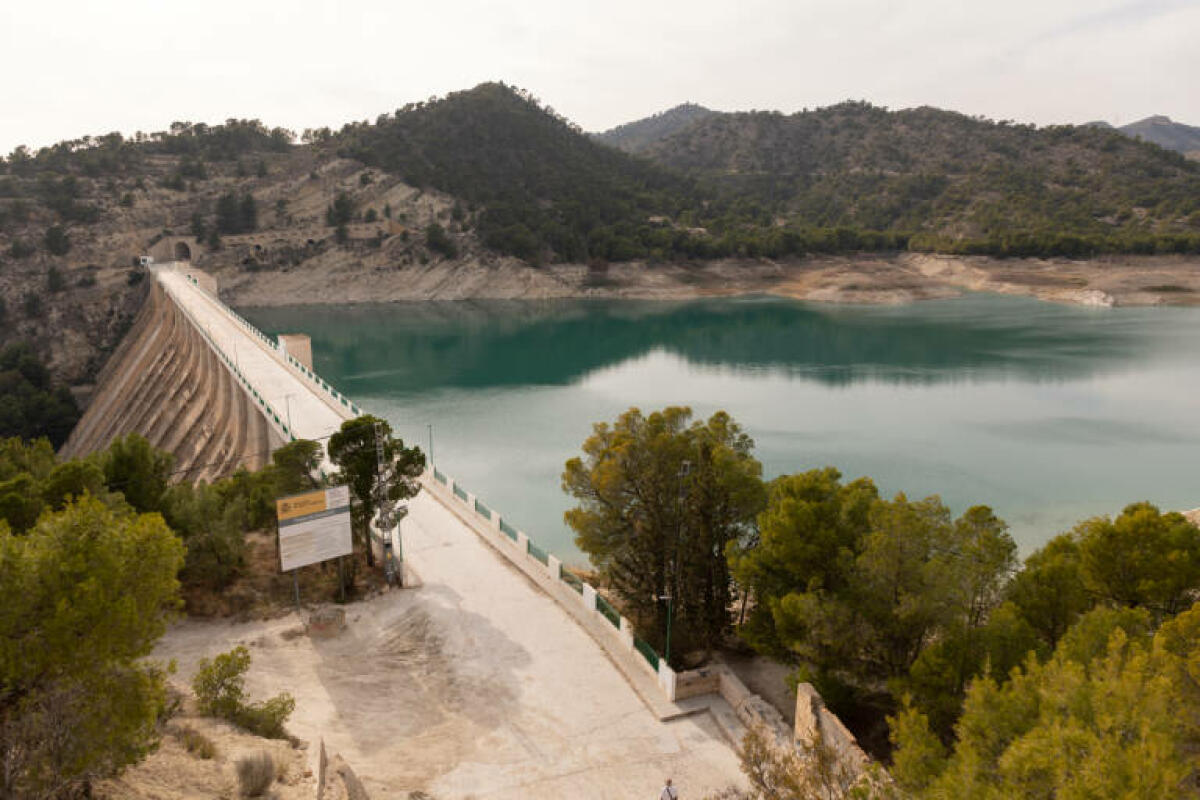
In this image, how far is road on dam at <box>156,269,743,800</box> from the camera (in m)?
15.2

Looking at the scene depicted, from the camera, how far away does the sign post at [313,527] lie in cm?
2127

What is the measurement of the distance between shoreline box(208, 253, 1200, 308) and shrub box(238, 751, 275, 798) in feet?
365

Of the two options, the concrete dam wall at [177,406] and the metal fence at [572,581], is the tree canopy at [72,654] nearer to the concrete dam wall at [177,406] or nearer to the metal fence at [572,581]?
the metal fence at [572,581]

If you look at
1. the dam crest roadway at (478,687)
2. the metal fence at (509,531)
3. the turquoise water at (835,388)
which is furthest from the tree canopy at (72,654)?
the turquoise water at (835,388)

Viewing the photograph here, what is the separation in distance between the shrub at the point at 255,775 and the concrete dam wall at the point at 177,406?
26192mm

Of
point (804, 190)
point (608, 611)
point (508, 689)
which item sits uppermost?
point (804, 190)

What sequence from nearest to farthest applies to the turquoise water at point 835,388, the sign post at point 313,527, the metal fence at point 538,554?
the sign post at point 313,527, the metal fence at point 538,554, the turquoise water at point 835,388

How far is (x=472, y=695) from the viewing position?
18.1m

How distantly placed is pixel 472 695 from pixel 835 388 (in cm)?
5105

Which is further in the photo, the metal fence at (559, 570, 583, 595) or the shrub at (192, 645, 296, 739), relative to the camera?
the metal fence at (559, 570, 583, 595)

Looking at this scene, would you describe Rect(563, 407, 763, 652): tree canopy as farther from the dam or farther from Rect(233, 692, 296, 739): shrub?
Rect(233, 692, 296, 739): shrub

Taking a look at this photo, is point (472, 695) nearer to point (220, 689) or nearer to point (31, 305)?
point (220, 689)

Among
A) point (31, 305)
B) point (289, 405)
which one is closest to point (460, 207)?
point (31, 305)

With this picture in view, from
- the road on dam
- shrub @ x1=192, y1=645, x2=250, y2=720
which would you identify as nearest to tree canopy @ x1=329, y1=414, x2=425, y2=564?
the road on dam
